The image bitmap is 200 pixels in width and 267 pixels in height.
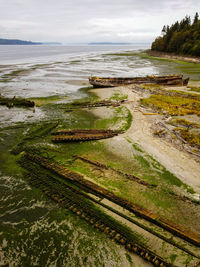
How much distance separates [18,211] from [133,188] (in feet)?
19.9

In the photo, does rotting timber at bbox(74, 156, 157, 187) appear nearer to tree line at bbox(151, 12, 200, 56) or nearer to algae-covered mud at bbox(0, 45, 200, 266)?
algae-covered mud at bbox(0, 45, 200, 266)

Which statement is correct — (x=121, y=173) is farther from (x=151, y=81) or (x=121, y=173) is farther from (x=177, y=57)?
(x=177, y=57)

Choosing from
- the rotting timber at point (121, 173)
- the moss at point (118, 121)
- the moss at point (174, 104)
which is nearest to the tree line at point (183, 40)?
the moss at point (174, 104)

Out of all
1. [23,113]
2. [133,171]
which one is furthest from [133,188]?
[23,113]

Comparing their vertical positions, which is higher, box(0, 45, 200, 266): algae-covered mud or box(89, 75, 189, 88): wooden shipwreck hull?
box(89, 75, 189, 88): wooden shipwreck hull

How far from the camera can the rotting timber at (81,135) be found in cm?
1518

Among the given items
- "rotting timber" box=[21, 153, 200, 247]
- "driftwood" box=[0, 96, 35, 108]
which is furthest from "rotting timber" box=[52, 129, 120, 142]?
"driftwood" box=[0, 96, 35, 108]

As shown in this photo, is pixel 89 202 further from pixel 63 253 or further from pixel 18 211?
pixel 18 211

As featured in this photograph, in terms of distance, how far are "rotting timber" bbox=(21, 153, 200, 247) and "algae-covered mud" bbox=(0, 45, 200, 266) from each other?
4cm

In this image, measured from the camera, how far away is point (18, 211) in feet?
28.6

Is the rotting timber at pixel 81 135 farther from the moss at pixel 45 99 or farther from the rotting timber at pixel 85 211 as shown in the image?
the moss at pixel 45 99

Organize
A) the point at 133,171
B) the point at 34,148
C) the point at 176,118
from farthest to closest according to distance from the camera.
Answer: the point at 176,118 → the point at 34,148 → the point at 133,171

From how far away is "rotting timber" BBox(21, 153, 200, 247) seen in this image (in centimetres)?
→ 741

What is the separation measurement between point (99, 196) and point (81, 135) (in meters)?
7.33
